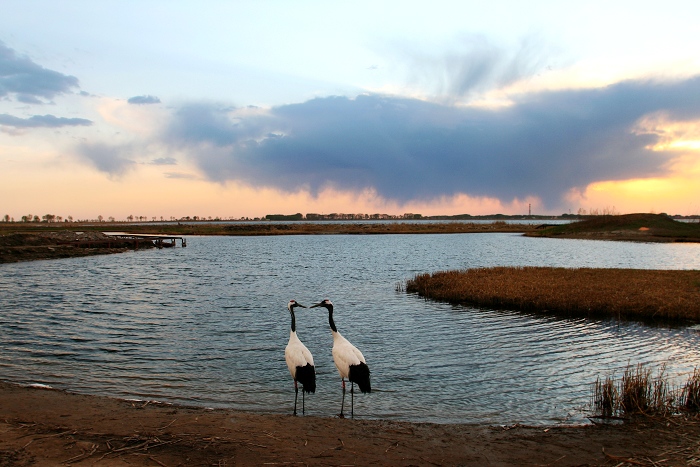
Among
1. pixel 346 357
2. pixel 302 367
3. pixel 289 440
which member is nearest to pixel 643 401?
pixel 346 357

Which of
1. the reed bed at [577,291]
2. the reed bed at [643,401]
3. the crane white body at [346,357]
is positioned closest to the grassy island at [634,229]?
the reed bed at [577,291]

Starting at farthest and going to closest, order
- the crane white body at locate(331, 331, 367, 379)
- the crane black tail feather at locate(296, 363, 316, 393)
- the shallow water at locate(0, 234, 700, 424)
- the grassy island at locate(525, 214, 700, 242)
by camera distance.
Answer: the grassy island at locate(525, 214, 700, 242) → the shallow water at locate(0, 234, 700, 424) → the crane white body at locate(331, 331, 367, 379) → the crane black tail feather at locate(296, 363, 316, 393)

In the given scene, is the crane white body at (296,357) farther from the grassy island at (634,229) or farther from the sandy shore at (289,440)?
the grassy island at (634,229)

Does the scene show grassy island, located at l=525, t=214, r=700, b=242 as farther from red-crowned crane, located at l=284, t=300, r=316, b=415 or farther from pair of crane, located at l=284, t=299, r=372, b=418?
red-crowned crane, located at l=284, t=300, r=316, b=415

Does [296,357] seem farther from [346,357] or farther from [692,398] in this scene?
[692,398]

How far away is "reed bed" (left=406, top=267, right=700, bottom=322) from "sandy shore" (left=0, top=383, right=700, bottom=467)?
1503 centimetres

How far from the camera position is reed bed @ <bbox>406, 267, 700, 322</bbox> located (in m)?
23.7

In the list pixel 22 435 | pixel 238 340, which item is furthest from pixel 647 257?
pixel 22 435

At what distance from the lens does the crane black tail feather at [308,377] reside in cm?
1234

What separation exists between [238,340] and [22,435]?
1173 centimetres

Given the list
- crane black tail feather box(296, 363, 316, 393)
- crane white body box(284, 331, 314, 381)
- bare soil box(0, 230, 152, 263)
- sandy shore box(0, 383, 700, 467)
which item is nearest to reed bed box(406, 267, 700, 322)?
sandy shore box(0, 383, 700, 467)

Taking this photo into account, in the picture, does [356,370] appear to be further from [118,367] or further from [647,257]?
[647,257]

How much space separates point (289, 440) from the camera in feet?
31.2

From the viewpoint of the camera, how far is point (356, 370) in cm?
1248
